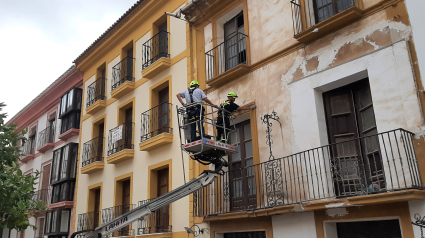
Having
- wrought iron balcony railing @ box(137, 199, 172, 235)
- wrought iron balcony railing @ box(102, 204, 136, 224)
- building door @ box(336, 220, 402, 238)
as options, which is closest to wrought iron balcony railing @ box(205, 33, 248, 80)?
wrought iron balcony railing @ box(137, 199, 172, 235)

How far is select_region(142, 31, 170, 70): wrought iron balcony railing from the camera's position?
46.7 feet

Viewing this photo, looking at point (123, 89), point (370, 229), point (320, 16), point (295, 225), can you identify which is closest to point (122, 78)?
point (123, 89)

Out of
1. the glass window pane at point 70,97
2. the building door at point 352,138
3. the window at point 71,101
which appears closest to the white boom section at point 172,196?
the building door at point 352,138

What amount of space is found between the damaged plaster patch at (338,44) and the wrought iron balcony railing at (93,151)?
982 cm

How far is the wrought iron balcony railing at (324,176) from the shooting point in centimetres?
689

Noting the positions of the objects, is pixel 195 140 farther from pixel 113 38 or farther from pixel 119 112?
pixel 113 38

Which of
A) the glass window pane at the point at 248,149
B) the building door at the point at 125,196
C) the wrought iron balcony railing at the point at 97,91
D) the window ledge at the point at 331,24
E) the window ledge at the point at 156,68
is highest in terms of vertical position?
the wrought iron balcony railing at the point at 97,91

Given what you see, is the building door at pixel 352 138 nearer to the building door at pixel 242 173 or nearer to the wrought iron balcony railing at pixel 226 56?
the building door at pixel 242 173

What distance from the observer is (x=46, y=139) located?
21.4 meters

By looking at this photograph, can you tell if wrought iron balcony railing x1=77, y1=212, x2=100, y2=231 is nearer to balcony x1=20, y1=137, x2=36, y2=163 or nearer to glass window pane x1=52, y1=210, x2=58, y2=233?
glass window pane x1=52, y1=210, x2=58, y2=233

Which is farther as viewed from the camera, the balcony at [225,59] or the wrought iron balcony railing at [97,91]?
the wrought iron balcony railing at [97,91]

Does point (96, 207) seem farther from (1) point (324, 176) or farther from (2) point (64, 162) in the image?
(1) point (324, 176)

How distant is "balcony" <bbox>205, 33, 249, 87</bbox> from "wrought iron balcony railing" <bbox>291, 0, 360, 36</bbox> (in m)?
1.89

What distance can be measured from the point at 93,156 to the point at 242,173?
8.59m
